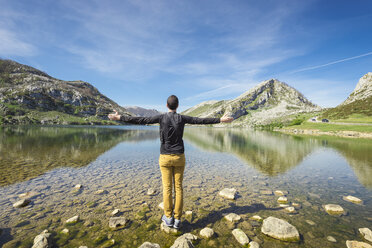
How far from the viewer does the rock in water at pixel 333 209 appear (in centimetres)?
897

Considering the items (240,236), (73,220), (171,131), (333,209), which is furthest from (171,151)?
(333,209)

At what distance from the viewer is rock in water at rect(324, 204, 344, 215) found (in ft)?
29.4

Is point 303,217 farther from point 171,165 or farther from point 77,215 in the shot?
point 77,215

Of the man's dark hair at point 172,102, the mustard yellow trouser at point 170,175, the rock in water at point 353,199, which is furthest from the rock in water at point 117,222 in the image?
the rock in water at point 353,199

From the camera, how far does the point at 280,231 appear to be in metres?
6.79

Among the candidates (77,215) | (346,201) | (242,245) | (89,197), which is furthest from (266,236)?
(89,197)

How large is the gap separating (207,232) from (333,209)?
763 centimetres

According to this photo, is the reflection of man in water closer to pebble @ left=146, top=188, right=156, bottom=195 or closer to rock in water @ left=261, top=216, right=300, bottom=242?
rock in water @ left=261, top=216, right=300, bottom=242

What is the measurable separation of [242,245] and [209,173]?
10.7m

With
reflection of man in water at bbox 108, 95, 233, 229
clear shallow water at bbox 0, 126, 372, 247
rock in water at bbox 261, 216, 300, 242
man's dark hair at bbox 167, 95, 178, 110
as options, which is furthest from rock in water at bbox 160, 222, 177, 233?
man's dark hair at bbox 167, 95, 178, 110

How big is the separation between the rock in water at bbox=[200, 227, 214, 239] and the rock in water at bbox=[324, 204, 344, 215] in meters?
6.97

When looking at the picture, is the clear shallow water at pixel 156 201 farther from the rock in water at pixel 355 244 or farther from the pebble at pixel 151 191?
the pebble at pixel 151 191

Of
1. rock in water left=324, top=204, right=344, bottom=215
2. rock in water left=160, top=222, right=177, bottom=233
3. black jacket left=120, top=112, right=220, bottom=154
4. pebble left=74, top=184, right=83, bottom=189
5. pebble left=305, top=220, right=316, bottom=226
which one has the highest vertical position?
black jacket left=120, top=112, right=220, bottom=154

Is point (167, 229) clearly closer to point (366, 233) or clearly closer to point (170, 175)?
point (170, 175)
